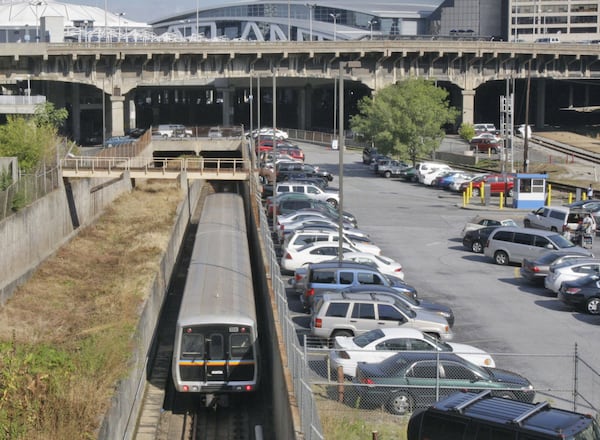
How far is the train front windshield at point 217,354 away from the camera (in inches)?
898

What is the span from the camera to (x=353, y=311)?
82.3 feet

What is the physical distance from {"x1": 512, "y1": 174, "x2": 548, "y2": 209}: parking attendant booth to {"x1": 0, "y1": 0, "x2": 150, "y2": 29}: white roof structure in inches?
4123

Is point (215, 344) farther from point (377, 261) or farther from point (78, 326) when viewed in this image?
point (377, 261)

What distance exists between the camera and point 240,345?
904 inches

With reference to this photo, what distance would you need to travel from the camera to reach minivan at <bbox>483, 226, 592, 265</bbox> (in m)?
36.5

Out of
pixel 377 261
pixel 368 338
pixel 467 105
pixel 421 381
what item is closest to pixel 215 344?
pixel 368 338

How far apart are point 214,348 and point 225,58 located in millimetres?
70401

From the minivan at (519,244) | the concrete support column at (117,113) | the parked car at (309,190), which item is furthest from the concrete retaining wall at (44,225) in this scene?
the concrete support column at (117,113)

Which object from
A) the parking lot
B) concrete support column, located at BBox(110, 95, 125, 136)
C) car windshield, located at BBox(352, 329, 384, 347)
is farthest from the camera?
concrete support column, located at BBox(110, 95, 125, 136)

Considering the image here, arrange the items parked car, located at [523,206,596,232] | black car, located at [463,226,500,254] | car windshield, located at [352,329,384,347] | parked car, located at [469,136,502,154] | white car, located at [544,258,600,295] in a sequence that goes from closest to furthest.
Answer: car windshield, located at [352,329,384,347] → white car, located at [544,258,600,295] → black car, located at [463,226,500,254] → parked car, located at [523,206,596,232] → parked car, located at [469,136,502,154]

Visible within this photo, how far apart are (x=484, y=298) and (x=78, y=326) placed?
480 inches

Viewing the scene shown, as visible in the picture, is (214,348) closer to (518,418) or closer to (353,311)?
(353,311)

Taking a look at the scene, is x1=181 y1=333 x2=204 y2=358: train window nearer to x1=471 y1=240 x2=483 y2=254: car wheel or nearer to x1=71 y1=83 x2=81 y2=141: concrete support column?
x1=471 y1=240 x2=483 y2=254: car wheel

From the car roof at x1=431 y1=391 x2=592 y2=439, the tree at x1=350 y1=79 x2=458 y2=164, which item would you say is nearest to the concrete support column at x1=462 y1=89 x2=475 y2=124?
the tree at x1=350 y1=79 x2=458 y2=164
